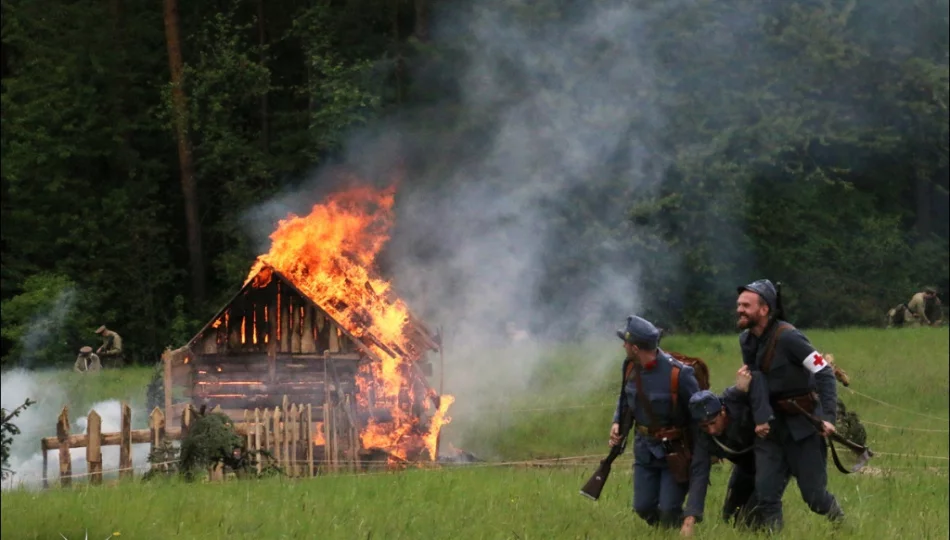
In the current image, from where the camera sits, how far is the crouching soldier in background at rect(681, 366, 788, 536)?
34.9 feet

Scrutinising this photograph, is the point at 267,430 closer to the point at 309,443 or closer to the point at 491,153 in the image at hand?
the point at 309,443

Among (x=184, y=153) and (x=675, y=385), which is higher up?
(x=184, y=153)

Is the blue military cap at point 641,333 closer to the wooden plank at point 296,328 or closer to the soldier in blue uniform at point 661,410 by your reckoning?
the soldier in blue uniform at point 661,410

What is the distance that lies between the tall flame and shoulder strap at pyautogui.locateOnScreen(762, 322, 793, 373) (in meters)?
8.44

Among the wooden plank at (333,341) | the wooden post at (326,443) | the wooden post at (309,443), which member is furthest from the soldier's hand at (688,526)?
the wooden plank at (333,341)

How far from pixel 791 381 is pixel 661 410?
1.01 meters

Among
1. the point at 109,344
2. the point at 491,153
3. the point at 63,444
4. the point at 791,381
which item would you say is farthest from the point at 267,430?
the point at 491,153

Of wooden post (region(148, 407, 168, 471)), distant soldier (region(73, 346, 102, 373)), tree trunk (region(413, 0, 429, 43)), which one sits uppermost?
tree trunk (region(413, 0, 429, 43))

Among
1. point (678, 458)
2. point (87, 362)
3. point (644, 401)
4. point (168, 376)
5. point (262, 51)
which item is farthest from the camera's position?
point (262, 51)

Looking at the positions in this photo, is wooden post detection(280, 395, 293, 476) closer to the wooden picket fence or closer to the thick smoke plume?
the wooden picket fence

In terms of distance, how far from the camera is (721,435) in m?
10.9

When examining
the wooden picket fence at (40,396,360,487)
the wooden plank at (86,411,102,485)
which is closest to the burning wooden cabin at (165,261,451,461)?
the wooden picket fence at (40,396,360,487)

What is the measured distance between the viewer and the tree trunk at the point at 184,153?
2070cm

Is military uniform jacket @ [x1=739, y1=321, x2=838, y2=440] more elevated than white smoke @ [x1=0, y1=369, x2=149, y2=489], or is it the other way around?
military uniform jacket @ [x1=739, y1=321, x2=838, y2=440]
